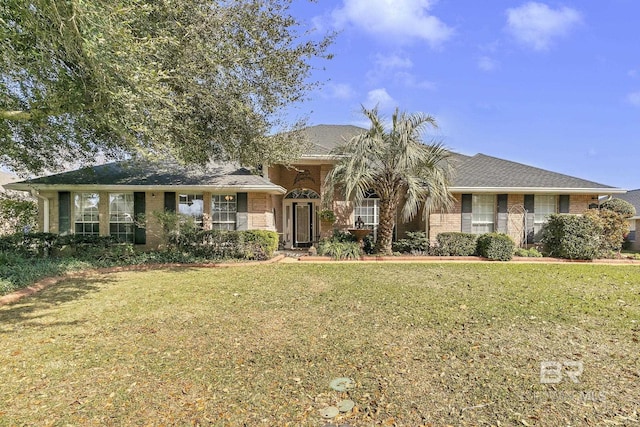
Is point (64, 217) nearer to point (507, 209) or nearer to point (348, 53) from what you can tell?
point (348, 53)

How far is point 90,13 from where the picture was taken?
4.43 m

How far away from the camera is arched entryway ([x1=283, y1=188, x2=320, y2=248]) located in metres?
16.8

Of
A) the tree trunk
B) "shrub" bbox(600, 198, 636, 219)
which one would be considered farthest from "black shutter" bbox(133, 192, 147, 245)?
"shrub" bbox(600, 198, 636, 219)

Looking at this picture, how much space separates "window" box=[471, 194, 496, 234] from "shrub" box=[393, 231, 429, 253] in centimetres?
266

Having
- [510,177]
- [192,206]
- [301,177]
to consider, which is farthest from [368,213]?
[192,206]

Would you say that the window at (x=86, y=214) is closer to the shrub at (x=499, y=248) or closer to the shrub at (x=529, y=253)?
the shrub at (x=499, y=248)

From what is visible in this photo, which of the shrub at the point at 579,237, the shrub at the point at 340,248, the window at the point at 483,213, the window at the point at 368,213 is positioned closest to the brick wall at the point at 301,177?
the window at the point at 368,213

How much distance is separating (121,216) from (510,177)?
17.2 meters

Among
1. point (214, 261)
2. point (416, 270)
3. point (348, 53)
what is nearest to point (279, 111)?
point (348, 53)

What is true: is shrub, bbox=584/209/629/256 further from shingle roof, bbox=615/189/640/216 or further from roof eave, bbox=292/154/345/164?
shingle roof, bbox=615/189/640/216

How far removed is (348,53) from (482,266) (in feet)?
27.0

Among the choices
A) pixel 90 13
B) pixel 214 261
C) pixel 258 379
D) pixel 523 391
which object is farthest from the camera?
pixel 214 261

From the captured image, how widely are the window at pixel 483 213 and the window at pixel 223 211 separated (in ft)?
34.7

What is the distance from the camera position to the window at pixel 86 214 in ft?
44.1
